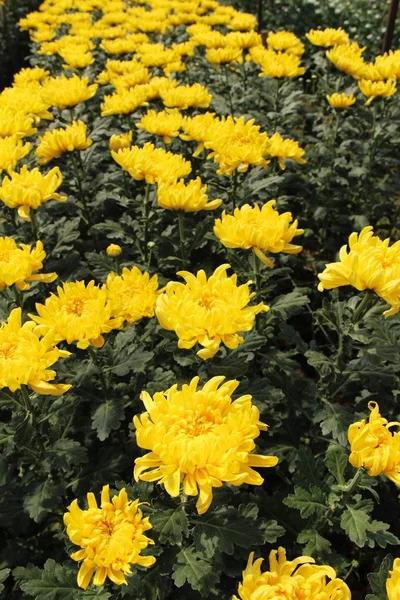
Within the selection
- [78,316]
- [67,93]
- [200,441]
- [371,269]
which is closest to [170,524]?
[200,441]

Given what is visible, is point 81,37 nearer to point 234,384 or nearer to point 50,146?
point 50,146

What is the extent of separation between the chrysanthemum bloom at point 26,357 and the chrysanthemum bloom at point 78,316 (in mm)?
69

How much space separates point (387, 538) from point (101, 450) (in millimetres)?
1166

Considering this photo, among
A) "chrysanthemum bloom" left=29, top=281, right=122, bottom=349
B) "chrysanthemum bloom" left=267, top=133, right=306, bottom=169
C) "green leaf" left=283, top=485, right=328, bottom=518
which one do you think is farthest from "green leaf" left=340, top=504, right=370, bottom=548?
"chrysanthemum bloom" left=267, top=133, right=306, bottom=169

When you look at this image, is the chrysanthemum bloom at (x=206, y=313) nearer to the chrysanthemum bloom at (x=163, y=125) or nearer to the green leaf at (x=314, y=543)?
the green leaf at (x=314, y=543)

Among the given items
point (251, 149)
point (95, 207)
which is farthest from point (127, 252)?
point (251, 149)

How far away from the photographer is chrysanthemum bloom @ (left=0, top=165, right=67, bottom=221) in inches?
101

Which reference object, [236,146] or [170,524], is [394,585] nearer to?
[170,524]

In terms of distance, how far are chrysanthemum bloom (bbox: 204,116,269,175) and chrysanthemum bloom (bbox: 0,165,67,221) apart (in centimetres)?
85

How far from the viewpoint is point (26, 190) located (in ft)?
8.43

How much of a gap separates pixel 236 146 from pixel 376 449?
178cm

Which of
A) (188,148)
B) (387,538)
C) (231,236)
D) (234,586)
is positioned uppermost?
(231,236)

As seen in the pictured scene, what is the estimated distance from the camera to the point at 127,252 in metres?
3.17

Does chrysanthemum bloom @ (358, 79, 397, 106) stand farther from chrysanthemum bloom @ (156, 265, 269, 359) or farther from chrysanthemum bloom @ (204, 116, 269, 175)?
chrysanthemum bloom @ (156, 265, 269, 359)
